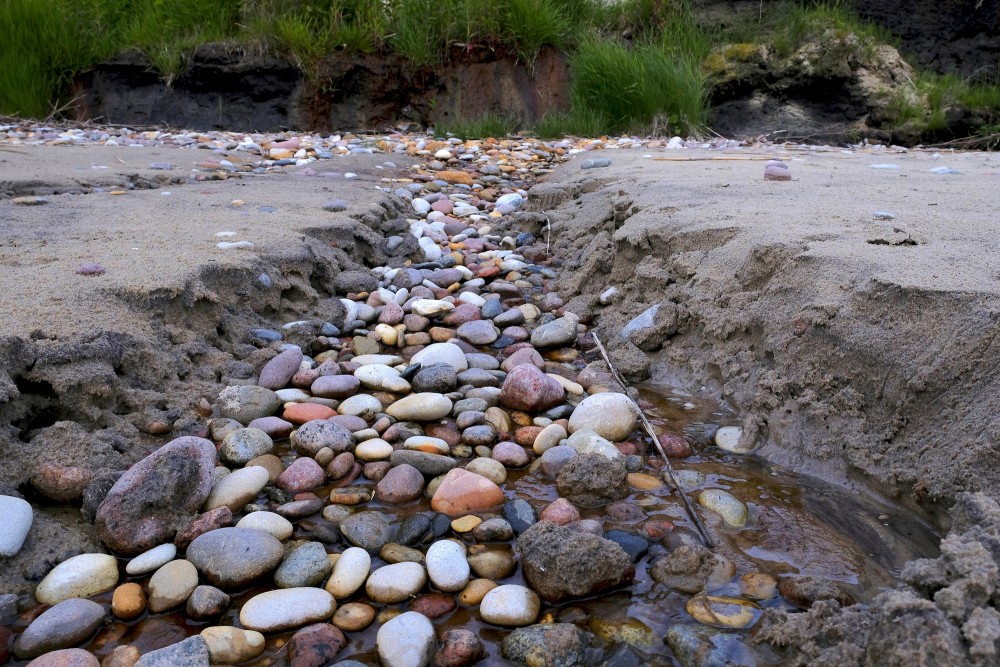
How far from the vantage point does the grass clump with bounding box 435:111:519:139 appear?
6586mm

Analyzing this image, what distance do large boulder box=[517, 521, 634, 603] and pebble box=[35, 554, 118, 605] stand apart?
759 mm

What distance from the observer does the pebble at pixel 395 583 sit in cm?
131

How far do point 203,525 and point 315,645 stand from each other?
0.42 m

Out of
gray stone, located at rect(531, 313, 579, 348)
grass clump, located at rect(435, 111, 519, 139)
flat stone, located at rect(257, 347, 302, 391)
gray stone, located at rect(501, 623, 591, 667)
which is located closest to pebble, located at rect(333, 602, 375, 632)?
gray stone, located at rect(501, 623, 591, 667)

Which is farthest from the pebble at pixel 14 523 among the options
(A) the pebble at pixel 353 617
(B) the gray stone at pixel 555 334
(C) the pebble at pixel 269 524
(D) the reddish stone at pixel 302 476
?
(B) the gray stone at pixel 555 334

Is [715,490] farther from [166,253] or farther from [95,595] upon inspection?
[166,253]

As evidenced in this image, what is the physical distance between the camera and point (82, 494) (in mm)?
1484

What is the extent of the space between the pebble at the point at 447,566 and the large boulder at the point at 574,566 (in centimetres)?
12

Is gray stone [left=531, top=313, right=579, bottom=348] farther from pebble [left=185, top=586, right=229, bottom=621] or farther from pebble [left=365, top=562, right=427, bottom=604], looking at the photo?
pebble [left=185, top=586, right=229, bottom=621]

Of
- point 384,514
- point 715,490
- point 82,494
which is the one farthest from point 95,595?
point 715,490

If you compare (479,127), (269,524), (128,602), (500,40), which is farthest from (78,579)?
(500,40)

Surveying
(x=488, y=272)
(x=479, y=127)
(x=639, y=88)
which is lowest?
(x=479, y=127)

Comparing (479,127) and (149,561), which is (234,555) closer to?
(149,561)

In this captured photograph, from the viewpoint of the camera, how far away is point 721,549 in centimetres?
141
